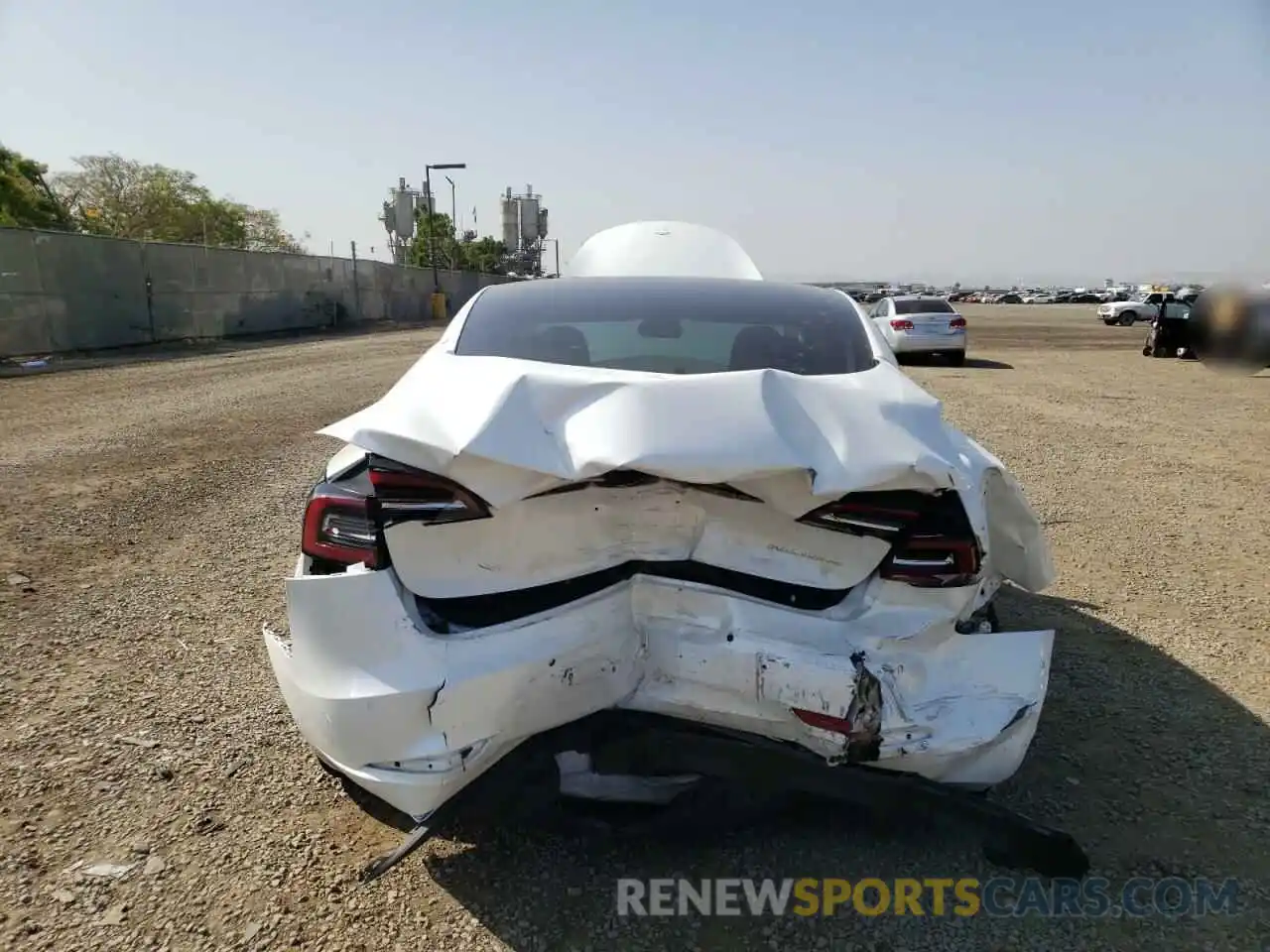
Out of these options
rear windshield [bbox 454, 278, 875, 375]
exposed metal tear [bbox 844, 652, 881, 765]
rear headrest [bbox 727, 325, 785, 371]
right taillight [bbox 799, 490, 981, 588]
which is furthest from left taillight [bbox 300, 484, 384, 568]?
rear headrest [bbox 727, 325, 785, 371]

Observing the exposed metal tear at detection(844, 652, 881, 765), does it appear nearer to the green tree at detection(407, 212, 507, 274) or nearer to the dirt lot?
the dirt lot

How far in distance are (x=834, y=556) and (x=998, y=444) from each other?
7401mm

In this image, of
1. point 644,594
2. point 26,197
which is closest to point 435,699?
point 644,594

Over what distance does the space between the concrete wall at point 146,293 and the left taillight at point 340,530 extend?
16.8 m

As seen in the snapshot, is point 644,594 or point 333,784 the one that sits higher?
point 644,594

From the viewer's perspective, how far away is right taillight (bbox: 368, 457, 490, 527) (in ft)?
6.77

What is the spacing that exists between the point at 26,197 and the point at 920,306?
121ft

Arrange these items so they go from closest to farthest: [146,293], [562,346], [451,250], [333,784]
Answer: [333,784] < [562,346] < [146,293] < [451,250]

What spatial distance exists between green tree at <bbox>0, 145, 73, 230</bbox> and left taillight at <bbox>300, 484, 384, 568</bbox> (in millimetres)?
→ 38657

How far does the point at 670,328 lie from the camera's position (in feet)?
10.6

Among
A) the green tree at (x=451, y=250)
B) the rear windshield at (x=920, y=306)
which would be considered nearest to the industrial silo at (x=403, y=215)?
the green tree at (x=451, y=250)

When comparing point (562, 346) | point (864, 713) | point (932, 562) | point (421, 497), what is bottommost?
point (864, 713)

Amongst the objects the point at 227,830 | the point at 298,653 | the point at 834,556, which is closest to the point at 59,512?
the point at 227,830

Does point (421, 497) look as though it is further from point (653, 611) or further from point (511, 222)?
point (511, 222)
